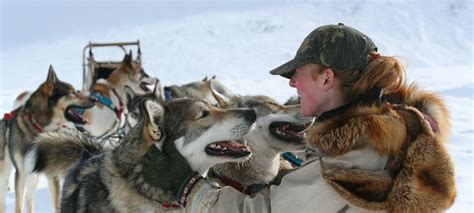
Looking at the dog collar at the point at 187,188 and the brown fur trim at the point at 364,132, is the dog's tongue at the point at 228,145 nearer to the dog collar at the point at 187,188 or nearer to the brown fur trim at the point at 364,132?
the dog collar at the point at 187,188

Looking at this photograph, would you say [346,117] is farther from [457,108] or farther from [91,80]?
[457,108]

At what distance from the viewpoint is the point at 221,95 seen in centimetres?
273

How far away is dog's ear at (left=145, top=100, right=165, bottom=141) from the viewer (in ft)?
6.70

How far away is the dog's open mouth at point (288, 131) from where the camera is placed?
2.40m

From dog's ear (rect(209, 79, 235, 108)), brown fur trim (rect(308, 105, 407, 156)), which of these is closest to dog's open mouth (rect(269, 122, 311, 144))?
dog's ear (rect(209, 79, 235, 108))

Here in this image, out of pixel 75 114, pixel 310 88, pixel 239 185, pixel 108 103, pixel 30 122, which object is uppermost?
pixel 310 88

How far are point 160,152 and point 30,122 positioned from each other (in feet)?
8.60

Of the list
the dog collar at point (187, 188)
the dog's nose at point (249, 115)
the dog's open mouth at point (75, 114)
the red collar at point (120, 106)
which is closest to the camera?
the dog collar at point (187, 188)

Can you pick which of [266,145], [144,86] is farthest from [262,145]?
[144,86]

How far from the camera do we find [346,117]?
1408mm

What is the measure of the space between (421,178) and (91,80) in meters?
6.06

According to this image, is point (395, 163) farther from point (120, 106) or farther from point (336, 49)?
point (120, 106)

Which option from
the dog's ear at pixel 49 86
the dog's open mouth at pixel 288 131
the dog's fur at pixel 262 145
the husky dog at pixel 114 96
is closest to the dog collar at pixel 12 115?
the dog's ear at pixel 49 86

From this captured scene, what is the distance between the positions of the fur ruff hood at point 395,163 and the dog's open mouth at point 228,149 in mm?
643
